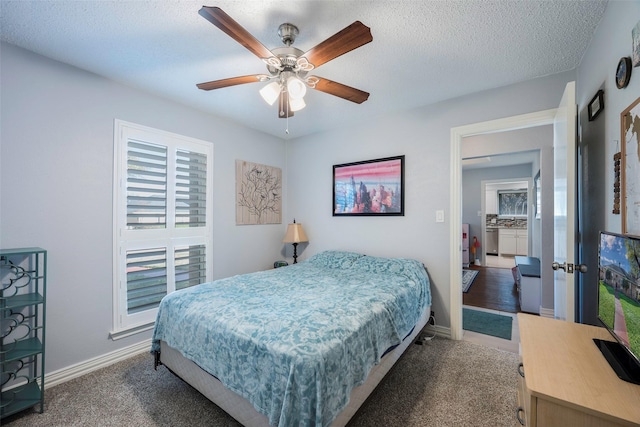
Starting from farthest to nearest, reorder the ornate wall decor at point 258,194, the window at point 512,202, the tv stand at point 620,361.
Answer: the window at point 512,202
the ornate wall decor at point 258,194
the tv stand at point 620,361

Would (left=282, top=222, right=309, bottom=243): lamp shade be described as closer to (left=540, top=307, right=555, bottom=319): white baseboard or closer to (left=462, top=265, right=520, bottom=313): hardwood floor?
(left=462, top=265, right=520, bottom=313): hardwood floor

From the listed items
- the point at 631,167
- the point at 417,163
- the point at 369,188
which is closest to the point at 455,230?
the point at 417,163

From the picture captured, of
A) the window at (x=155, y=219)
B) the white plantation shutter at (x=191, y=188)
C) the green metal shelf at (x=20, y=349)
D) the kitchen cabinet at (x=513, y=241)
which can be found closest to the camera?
the green metal shelf at (x=20, y=349)

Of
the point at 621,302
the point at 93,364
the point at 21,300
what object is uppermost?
the point at 621,302

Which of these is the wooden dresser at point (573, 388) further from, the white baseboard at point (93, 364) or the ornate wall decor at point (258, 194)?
the ornate wall decor at point (258, 194)

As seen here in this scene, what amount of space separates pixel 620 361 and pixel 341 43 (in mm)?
1741

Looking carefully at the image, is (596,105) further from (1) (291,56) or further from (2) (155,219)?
(2) (155,219)

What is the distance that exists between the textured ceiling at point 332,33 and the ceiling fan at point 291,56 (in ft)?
0.67

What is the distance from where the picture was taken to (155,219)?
254 centimetres

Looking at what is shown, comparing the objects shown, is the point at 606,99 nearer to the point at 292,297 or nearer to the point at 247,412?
the point at 292,297

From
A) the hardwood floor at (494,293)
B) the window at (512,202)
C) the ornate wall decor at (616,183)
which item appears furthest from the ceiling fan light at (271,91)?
the window at (512,202)

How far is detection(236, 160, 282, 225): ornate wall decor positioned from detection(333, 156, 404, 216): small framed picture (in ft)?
2.98

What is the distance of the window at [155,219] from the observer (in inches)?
91.7

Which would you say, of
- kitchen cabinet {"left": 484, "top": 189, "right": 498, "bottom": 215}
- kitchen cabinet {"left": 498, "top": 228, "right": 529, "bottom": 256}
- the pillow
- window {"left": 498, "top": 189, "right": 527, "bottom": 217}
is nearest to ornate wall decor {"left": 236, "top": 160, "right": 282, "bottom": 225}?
the pillow
